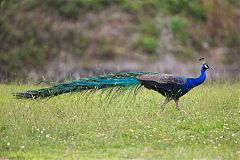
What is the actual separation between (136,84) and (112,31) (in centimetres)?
1044

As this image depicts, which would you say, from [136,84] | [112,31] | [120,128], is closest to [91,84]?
[136,84]

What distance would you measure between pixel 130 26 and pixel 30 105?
34.3 feet

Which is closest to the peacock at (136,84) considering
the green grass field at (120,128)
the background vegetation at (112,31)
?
the green grass field at (120,128)

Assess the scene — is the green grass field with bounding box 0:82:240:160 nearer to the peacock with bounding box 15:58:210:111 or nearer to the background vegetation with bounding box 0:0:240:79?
the peacock with bounding box 15:58:210:111

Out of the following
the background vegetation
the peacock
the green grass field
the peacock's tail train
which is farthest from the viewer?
the background vegetation

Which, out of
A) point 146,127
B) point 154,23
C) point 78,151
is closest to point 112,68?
point 154,23

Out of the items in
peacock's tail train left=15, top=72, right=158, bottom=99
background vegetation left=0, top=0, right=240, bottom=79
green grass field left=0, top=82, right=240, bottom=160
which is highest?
background vegetation left=0, top=0, right=240, bottom=79

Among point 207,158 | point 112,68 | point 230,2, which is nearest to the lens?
point 207,158

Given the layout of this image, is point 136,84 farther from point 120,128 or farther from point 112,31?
point 112,31

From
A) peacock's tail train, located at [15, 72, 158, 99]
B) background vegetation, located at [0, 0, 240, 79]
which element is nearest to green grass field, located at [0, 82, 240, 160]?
peacock's tail train, located at [15, 72, 158, 99]

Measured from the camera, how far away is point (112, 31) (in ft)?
72.0

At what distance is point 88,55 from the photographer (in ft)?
69.4

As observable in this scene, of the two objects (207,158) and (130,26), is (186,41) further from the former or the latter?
(207,158)

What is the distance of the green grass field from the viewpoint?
912 cm
